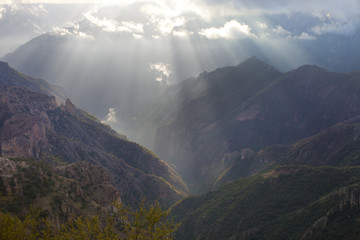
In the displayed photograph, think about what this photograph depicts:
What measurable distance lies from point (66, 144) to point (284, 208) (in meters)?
106

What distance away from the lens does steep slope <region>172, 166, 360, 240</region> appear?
254 ft

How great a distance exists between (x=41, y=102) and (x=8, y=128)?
51.9 meters

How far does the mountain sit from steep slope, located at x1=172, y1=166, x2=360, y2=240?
105ft

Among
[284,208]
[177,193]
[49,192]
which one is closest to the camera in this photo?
[49,192]

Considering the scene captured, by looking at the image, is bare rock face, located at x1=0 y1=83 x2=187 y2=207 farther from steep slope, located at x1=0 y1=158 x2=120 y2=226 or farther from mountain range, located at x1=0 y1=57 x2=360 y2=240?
steep slope, located at x1=0 y1=158 x2=120 y2=226

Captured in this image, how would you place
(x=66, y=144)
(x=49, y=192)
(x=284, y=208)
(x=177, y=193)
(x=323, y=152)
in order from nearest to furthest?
(x=49, y=192), (x=284, y=208), (x=66, y=144), (x=323, y=152), (x=177, y=193)

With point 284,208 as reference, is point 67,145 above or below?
above

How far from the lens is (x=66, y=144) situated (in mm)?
153750

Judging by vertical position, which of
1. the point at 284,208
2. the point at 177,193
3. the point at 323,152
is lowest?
the point at 177,193

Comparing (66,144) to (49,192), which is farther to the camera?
(66,144)

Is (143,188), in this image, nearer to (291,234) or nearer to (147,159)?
(147,159)

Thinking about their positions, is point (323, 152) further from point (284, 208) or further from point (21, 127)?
point (21, 127)

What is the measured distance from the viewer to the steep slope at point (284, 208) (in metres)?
77.4

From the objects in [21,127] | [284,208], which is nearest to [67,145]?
[21,127]
